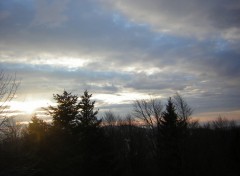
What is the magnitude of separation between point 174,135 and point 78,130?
17.6 meters

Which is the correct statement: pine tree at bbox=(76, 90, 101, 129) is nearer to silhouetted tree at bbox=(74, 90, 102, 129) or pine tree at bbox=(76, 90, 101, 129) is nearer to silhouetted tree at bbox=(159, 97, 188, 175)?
silhouetted tree at bbox=(74, 90, 102, 129)

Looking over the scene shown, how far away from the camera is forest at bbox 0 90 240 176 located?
17922 millimetres

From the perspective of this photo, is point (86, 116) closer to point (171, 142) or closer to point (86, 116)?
point (86, 116)

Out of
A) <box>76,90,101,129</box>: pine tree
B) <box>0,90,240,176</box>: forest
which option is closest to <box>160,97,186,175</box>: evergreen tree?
<box>0,90,240,176</box>: forest

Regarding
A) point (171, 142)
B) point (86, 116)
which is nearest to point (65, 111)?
point (86, 116)

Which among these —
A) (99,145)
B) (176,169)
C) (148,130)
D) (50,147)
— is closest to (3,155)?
(50,147)

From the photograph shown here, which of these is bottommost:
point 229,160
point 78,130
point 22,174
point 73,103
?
point 229,160

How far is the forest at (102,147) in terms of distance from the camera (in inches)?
706

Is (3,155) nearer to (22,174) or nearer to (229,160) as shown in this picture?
A: (22,174)

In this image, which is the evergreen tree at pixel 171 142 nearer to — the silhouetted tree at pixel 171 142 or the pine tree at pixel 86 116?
the silhouetted tree at pixel 171 142

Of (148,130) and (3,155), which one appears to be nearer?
(3,155)

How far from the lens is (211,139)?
208ft

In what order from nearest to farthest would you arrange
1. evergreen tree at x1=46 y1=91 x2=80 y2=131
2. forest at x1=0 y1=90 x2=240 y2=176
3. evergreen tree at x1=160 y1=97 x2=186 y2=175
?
forest at x1=0 y1=90 x2=240 y2=176
evergreen tree at x1=46 y1=91 x2=80 y2=131
evergreen tree at x1=160 y1=97 x2=186 y2=175

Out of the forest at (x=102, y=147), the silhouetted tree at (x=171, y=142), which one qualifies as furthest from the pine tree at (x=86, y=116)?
the silhouetted tree at (x=171, y=142)
